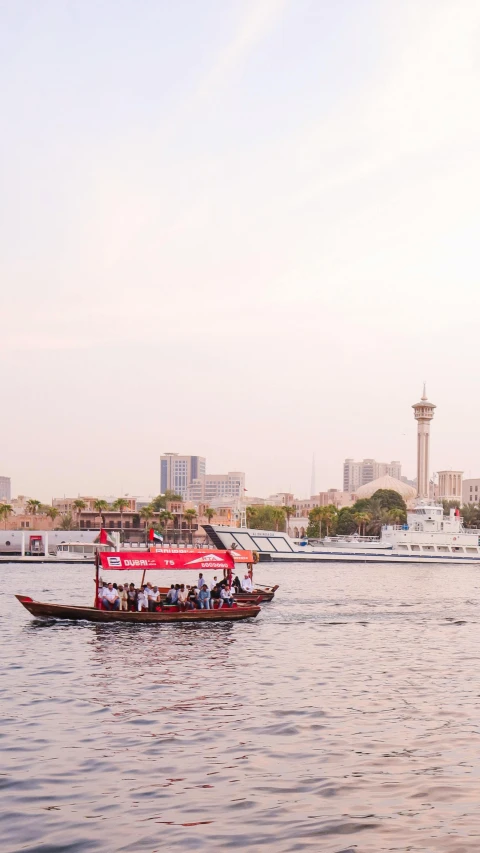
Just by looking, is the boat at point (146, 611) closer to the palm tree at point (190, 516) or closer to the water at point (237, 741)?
the water at point (237, 741)

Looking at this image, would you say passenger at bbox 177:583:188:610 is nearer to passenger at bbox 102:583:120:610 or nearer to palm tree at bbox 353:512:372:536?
passenger at bbox 102:583:120:610

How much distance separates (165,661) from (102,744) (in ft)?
34.9

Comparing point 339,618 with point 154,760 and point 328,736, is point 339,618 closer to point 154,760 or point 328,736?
point 328,736

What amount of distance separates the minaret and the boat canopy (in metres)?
134

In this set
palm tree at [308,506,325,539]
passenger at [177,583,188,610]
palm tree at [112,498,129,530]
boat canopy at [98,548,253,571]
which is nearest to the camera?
passenger at [177,583,188,610]

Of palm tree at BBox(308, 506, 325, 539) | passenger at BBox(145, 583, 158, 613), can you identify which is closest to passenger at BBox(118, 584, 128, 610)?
passenger at BBox(145, 583, 158, 613)

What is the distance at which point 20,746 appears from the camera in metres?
17.7

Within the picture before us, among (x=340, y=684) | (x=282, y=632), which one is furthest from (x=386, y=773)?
(x=282, y=632)

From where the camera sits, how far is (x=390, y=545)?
113 m

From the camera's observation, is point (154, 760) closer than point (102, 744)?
Yes

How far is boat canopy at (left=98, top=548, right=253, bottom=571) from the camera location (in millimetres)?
39719

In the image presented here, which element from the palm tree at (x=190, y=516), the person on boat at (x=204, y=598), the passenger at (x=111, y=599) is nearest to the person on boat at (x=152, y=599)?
the passenger at (x=111, y=599)

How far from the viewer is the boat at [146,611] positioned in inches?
1484

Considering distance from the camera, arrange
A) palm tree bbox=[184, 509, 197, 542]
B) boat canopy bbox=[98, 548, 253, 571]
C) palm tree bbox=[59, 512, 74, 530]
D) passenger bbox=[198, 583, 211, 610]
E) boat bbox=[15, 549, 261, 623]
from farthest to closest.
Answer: palm tree bbox=[59, 512, 74, 530] → palm tree bbox=[184, 509, 197, 542] → passenger bbox=[198, 583, 211, 610] → boat canopy bbox=[98, 548, 253, 571] → boat bbox=[15, 549, 261, 623]
